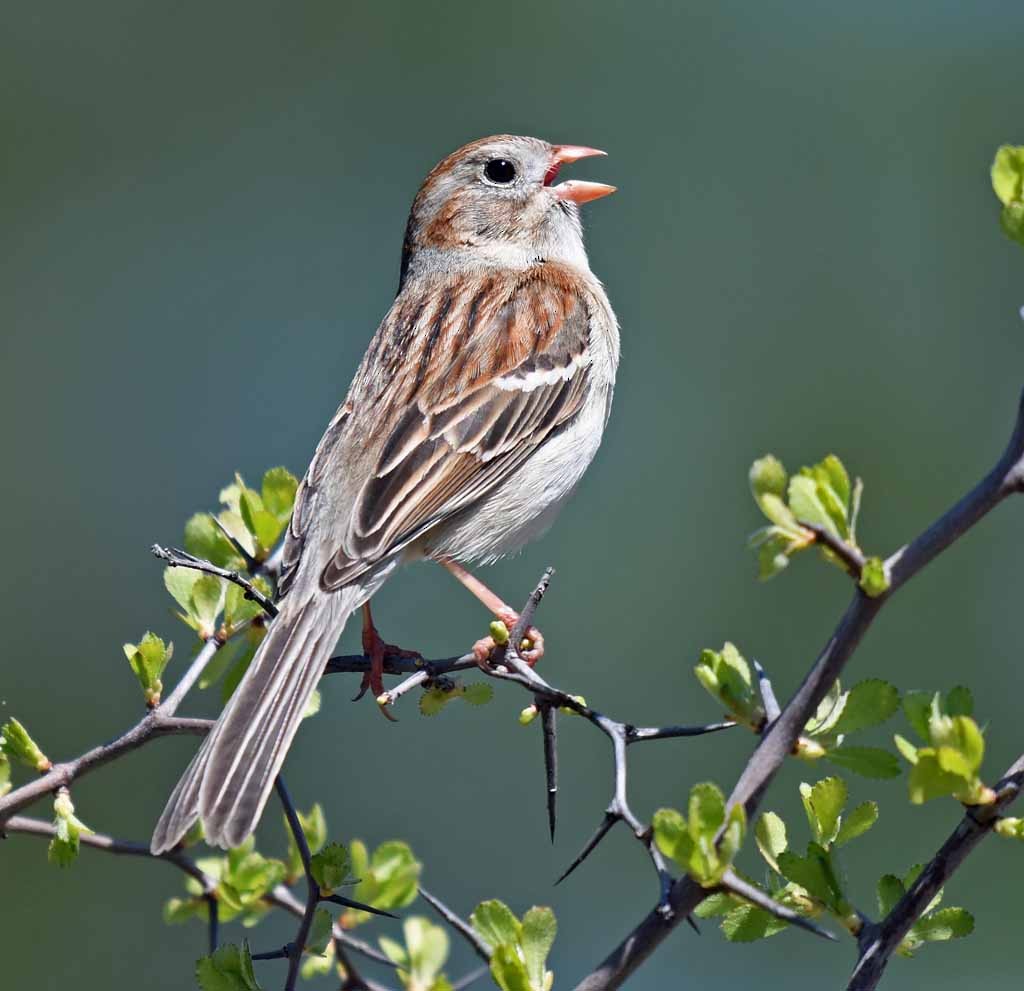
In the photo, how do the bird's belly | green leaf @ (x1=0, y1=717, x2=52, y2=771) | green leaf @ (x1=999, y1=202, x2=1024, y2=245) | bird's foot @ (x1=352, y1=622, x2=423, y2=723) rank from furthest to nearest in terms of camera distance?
the bird's belly
bird's foot @ (x1=352, y1=622, x2=423, y2=723)
green leaf @ (x1=0, y1=717, x2=52, y2=771)
green leaf @ (x1=999, y1=202, x2=1024, y2=245)

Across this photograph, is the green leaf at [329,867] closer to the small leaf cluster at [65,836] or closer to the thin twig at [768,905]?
the small leaf cluster at [65,836]

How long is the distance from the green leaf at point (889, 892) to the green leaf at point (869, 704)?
0.22 metres

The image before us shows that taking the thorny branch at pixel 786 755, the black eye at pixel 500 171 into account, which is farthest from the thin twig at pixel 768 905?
the black eye at pixel 500 171

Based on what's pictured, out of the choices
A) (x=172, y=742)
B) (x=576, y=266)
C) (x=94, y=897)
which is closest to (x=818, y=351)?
(x=576, y=266)

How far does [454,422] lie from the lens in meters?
3.67

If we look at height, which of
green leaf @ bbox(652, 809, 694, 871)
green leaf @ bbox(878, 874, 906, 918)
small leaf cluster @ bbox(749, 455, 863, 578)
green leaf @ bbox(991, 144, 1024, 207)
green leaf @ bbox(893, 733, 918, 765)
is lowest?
green leaf @ bbox(878, 874, 906, 918)

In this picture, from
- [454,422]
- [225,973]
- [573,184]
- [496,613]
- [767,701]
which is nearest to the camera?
[767,701]

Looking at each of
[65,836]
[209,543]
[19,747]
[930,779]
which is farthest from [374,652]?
[930,779]

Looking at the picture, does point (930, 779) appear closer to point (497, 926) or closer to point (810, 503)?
point (810, 503)

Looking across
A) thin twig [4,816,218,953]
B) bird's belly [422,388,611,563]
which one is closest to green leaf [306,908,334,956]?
thin twig [4,816,218,953]

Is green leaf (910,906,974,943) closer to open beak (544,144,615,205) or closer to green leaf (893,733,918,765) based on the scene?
green leaf (893,733,918,765)

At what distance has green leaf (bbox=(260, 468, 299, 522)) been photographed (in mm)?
2686

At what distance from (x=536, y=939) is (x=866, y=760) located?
0.48 metres

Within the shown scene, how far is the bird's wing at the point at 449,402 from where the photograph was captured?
341 centimetres
